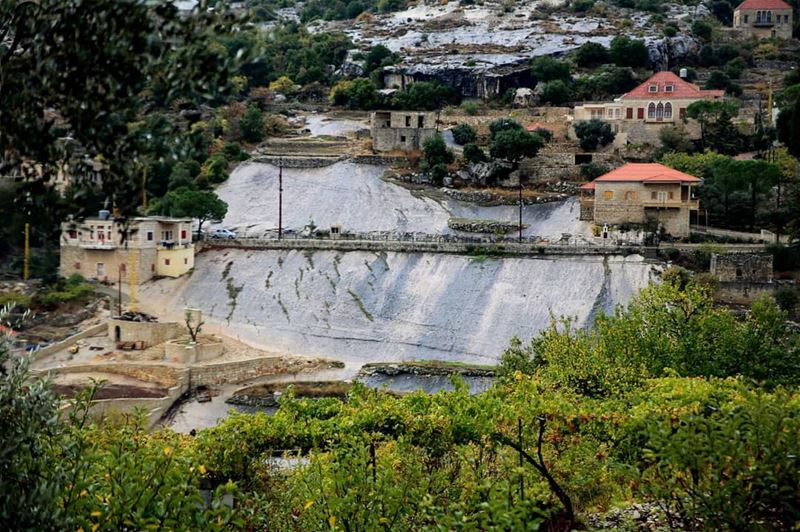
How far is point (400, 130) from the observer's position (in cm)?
6706

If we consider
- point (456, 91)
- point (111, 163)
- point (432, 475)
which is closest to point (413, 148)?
point (456, 91)

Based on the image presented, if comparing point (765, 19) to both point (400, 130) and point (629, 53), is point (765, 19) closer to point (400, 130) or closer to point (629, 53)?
point (629, 53)

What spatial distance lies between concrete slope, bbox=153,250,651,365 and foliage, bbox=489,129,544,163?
40.7 feet

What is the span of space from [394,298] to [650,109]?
85.8ft

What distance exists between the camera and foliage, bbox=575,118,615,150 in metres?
64.0

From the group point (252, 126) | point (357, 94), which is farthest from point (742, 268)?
point (357, 94)

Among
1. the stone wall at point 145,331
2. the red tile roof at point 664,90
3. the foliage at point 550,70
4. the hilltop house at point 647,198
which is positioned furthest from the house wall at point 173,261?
the foliage at point 550,70

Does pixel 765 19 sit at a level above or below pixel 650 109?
above

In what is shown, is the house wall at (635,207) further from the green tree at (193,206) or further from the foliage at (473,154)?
the green tree at (193,206)

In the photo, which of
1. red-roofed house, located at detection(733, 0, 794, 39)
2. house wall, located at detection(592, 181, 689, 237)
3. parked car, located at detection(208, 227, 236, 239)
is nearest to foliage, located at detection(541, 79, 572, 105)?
house wall, located at detection(592, 181, 689, 237)

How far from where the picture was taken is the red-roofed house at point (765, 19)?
91.6 m

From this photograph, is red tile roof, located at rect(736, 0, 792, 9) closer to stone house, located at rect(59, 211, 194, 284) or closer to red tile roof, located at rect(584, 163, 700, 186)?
red tile roof, located at rect(584, 163, 700, 186)

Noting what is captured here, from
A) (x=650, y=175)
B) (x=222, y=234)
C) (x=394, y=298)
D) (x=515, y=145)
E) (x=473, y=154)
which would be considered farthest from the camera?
(x=473, y=154)

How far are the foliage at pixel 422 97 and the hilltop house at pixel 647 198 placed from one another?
23.8m
